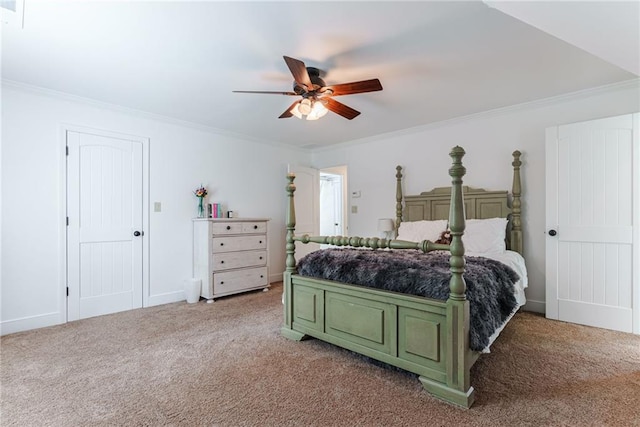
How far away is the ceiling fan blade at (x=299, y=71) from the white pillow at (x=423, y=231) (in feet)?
7.18

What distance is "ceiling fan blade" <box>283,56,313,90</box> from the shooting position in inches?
79.0

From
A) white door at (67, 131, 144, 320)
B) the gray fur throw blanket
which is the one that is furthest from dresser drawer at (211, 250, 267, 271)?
the gray fur throw blanket

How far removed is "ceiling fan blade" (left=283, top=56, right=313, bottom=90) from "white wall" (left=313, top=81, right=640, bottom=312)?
2454 millimetres

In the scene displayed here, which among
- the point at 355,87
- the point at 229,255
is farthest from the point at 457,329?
the point at 229,255

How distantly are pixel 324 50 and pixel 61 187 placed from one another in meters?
2.99

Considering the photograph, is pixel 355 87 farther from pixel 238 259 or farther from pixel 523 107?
pixel 238 259

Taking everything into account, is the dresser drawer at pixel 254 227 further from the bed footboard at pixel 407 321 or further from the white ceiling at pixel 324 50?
the bed footboard at pixel 407 321

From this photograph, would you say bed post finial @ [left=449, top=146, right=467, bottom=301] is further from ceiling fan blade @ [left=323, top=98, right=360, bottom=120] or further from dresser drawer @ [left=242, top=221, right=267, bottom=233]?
dresser drawer @ [left=242, top=221, right=267, bottom=233]

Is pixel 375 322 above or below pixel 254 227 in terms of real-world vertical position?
below

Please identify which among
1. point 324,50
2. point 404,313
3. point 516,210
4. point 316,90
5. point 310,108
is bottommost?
point 404,313

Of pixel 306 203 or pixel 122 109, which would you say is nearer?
pixel 122 109

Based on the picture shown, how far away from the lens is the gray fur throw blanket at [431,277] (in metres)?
1.83

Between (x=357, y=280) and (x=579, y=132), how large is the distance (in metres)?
2.73

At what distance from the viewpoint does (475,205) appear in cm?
376
